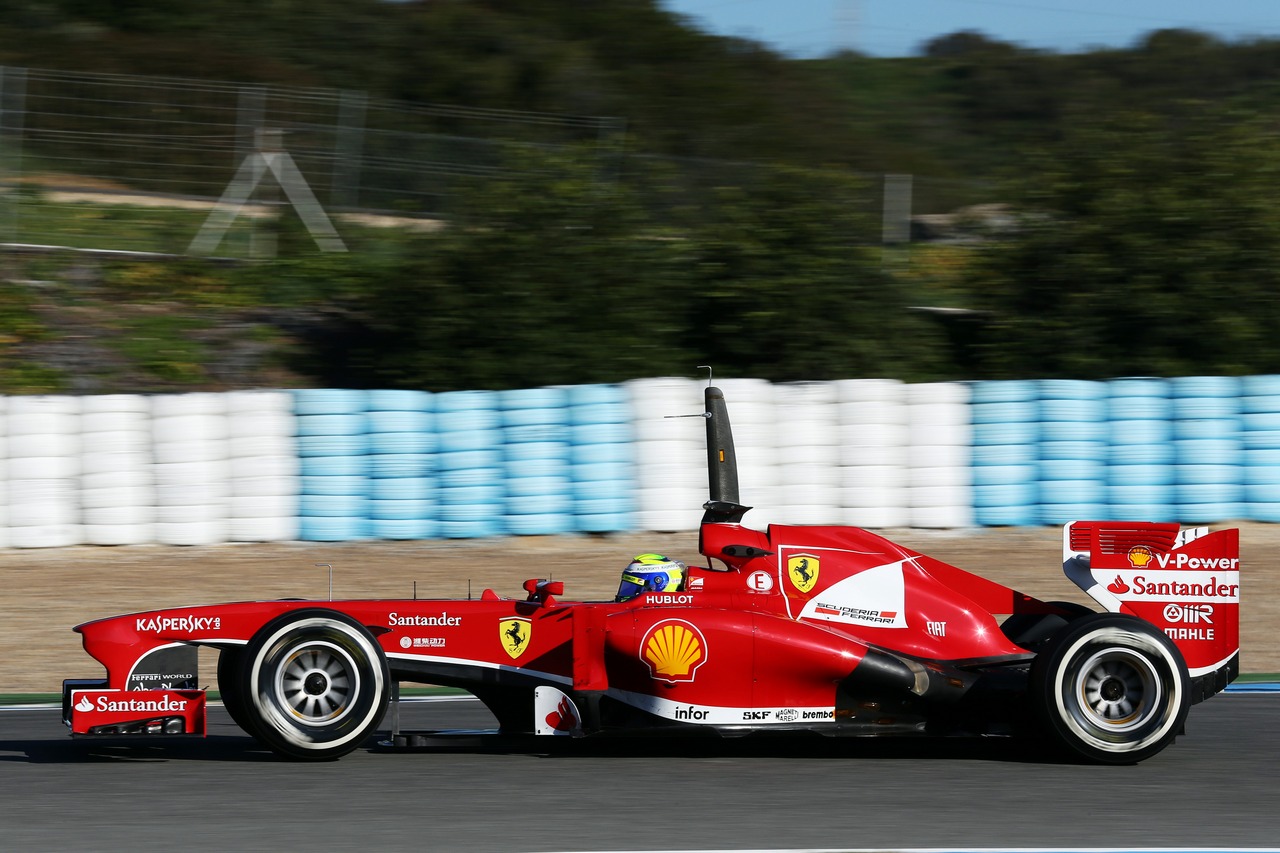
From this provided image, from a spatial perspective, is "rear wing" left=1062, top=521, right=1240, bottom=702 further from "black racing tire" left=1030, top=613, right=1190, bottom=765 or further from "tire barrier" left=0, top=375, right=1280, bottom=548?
"tire barrier" left=0, top=375, right=1280, bottom=548

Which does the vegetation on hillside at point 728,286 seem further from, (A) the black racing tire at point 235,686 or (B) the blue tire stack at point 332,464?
(A) the black racing tire at point 235,686

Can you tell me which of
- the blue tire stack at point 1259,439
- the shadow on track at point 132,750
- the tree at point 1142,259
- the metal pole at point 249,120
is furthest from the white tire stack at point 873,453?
the metal pole at point 249,120

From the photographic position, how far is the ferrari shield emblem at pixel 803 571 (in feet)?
23.4

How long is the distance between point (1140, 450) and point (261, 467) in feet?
27.3

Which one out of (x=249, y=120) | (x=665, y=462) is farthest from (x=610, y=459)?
(x=249, y=120)

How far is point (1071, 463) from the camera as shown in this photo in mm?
14430

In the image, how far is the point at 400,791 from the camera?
636 centimetres

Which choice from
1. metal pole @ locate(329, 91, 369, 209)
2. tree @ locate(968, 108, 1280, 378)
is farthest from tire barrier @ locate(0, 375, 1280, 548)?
metal pole @ locate(329, 91, 369, 209)

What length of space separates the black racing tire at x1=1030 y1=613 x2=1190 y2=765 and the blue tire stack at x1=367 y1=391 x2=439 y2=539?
321 inches

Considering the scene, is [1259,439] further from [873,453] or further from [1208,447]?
[873,453]

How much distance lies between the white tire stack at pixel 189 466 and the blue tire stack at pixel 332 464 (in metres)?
0.72

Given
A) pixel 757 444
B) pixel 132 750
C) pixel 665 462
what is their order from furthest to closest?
pixel 757 444, pixel 665 462, pixel 132 750

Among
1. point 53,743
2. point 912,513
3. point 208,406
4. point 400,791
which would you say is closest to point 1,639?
point 208,406

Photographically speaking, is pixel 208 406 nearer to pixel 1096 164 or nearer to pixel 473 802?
pixel 473 802
